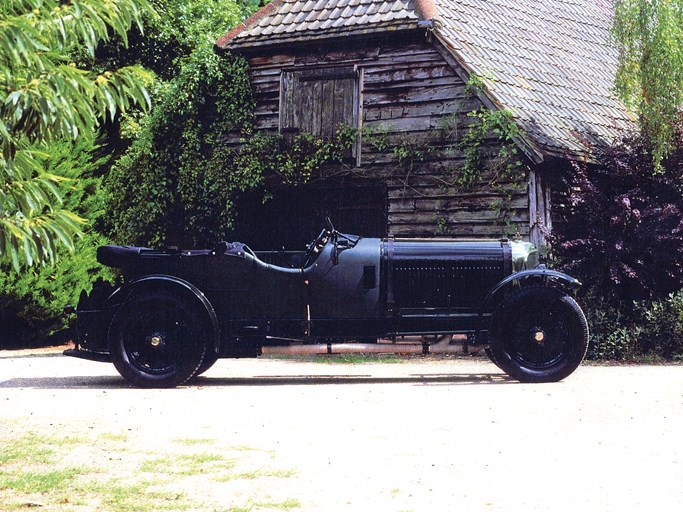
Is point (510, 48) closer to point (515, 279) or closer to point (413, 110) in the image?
point (413, 110)

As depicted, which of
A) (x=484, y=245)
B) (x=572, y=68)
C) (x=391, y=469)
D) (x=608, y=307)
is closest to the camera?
(x=391, y=469)

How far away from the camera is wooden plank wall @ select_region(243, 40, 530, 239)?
1611 centimetres

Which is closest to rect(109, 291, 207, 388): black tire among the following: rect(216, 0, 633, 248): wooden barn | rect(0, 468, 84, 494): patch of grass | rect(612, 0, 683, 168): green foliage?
rect(0, 468, 84, 494): patch of grass

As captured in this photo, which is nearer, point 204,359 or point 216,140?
point 204,359

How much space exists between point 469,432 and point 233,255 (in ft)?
13.6

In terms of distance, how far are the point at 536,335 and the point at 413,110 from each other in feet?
21.5

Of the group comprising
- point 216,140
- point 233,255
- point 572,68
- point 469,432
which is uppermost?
point 572,68

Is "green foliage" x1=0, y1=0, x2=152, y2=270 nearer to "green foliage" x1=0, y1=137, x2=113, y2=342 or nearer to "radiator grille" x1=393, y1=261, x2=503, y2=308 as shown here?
"radiator grille" x1=393, y1=261, x2=503, y2=308

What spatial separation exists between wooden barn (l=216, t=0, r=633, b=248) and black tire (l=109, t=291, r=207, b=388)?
21.1 ft

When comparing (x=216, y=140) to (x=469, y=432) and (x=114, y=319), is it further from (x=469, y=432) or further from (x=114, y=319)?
(x=469, y=432)

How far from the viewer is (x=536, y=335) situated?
1093 centimetres

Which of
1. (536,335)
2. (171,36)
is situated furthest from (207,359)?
(171,36)

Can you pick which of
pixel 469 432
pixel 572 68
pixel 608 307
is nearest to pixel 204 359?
pixel 469 432

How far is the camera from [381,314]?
11141mm
